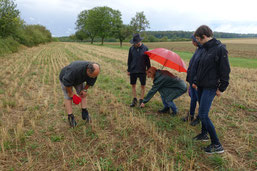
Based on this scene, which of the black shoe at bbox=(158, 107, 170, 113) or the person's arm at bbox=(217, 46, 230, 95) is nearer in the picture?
the person's arm at bbox=(217, 46, 230, 95)

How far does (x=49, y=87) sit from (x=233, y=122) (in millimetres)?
7181

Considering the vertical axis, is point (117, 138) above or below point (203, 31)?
below

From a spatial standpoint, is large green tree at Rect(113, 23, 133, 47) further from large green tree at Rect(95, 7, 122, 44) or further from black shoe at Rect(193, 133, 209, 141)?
black shoe at Rect(193, 133, 209, 141)

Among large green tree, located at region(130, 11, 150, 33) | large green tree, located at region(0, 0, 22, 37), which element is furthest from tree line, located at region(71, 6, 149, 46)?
large green tree, located at region(0, 0, 22, 37)

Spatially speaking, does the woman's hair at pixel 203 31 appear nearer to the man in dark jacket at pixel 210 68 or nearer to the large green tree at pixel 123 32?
the man in dark jacket at pixel 210 68

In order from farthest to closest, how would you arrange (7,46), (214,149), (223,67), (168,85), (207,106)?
1. (7,46)
2. (168,85)
3. (214,149)
4. (207,106)
5. (223,67)

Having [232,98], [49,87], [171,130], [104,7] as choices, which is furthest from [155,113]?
[104,7]

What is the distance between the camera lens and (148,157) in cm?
294

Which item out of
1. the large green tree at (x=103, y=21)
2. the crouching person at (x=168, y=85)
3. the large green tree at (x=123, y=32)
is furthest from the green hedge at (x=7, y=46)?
the large green tree at (x=103, y=21)

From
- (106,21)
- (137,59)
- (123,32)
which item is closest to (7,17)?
(137,59)

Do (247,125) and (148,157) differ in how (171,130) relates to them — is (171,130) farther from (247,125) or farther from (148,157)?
(247,125)

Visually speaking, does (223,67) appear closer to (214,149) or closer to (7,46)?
(214,149)

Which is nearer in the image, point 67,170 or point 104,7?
point 67,170

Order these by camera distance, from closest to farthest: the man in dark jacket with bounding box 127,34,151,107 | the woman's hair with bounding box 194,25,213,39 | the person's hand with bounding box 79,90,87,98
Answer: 1. the woman's hair with bounding box 194,25,213,39
2. the person's hand with bounding box 79,90,87,98
3. the man in dark jacket with bounding box 127,34,151,107
